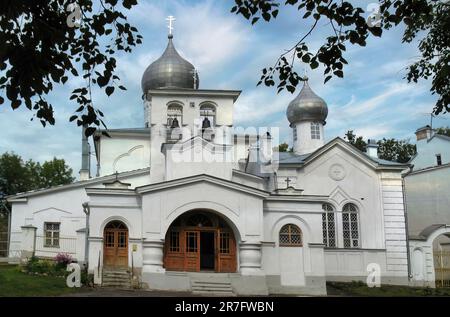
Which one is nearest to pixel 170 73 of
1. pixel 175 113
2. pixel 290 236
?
pixel 175 113

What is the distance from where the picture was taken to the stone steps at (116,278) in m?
18.0

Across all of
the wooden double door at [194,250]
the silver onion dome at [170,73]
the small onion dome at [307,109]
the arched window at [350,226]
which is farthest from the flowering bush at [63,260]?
the small onion dome at [307,109]

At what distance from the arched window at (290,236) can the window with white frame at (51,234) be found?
10.8 meters

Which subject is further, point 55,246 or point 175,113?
point 175,113

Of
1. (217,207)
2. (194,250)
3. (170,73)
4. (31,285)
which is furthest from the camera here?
(170,73)

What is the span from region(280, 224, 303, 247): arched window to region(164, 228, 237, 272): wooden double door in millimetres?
1834

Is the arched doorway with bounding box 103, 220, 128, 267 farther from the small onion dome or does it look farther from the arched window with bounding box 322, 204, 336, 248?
the small onion dome

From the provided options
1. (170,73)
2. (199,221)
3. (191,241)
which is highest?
(170,73)

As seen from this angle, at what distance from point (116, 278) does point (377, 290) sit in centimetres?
998

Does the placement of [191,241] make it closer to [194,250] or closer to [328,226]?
[194,250]

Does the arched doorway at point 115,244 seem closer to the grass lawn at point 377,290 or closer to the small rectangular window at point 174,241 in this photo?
the small rectangular window at point 174,241

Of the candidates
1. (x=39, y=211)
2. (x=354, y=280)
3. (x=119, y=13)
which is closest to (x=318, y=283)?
(x=354, y=280)

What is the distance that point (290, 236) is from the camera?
2034 centimetres
